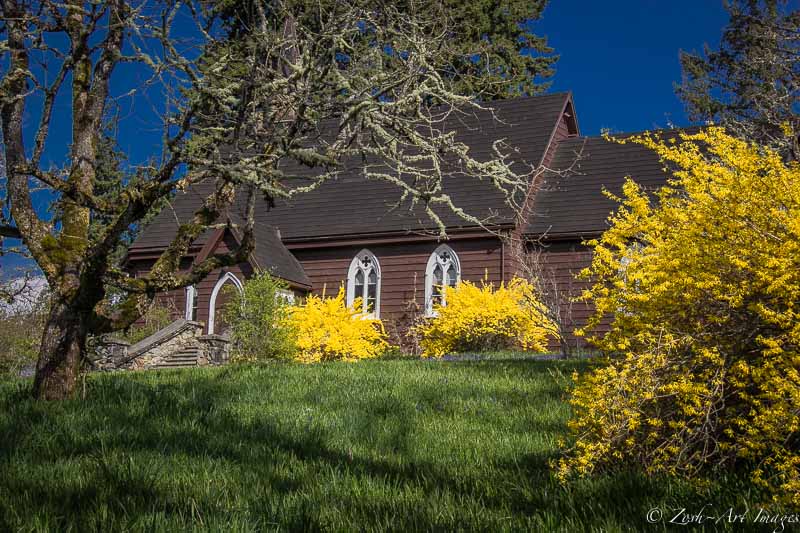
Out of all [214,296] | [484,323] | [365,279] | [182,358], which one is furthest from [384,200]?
[182,358]

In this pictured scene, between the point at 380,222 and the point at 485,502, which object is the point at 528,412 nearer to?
the point at 485,502

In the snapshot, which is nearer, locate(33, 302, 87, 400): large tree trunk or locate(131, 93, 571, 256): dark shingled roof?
locate(33, 302, 87, 400): large tree trunk

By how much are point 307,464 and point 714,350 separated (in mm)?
2648

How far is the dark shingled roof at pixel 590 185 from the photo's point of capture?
20.6 m

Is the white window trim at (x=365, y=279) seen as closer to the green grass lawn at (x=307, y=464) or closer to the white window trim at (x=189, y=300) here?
the white window trim at (x=189, y=300)

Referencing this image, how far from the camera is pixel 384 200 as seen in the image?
2238cm

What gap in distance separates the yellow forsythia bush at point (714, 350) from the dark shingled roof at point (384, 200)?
1574 cm

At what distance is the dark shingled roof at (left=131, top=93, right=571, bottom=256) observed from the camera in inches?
837

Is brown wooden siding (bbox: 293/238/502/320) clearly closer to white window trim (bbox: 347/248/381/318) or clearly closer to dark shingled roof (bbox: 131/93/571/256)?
white window trim (bbox: 347/248/381/318)

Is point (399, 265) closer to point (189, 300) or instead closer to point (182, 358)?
point (189, 300)

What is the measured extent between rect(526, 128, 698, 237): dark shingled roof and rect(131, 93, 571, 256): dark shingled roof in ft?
3.86

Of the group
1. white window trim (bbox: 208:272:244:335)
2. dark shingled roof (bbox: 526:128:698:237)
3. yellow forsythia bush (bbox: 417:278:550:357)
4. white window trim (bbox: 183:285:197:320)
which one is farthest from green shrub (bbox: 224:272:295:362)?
dark shingled roof (bbox: 526:128:698:237)

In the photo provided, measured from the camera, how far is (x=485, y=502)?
4.13 metres

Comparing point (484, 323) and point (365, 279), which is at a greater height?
point (365, 279)
